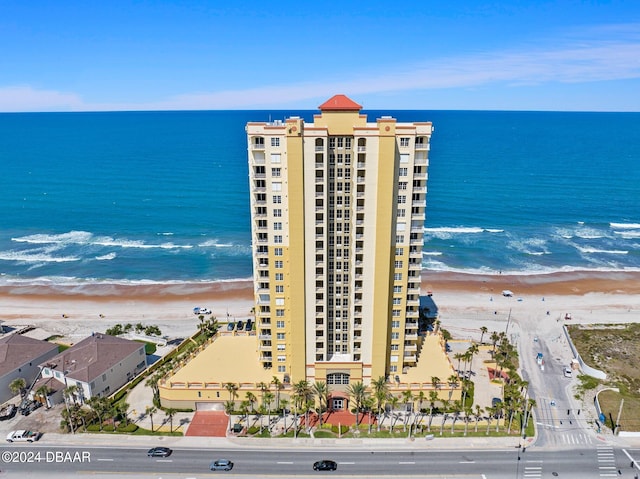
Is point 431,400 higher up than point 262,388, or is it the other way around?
point 262,388

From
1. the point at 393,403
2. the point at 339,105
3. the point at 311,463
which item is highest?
the point at 339,105

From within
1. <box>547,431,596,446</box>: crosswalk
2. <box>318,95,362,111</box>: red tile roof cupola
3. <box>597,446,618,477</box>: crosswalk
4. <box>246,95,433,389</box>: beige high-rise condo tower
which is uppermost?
<box>318,95,362,111</box>: red tile roof cupola

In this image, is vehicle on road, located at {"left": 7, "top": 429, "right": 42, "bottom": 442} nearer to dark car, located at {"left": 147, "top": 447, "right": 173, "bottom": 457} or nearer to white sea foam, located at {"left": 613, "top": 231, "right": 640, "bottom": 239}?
dark car, located at {"left": 147, "top": 447, "right": 173, "bottom": 457}

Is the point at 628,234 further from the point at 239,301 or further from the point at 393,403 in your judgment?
the point at 393,403

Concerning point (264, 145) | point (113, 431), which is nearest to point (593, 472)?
point (264, 145)

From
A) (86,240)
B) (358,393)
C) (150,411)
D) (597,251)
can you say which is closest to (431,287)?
(358,393)

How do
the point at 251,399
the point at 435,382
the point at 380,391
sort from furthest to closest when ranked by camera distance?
the point at 435,382, the point at 251,399, the point at 380,391

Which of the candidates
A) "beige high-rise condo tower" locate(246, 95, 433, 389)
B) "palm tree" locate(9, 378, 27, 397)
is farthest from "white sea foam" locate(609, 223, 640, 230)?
"palm tree" locate(9, 378, 27, 397)
